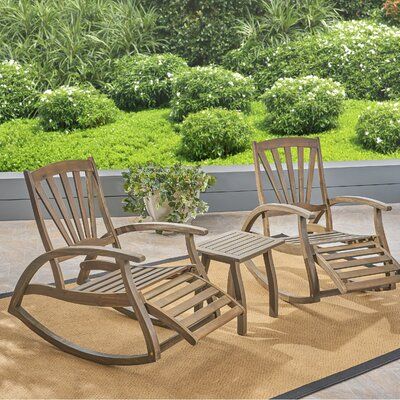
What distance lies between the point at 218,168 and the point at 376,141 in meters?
1.81

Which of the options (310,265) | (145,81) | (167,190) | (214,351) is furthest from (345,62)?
(214,351)

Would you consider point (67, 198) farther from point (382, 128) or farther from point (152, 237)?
point (382, 128)

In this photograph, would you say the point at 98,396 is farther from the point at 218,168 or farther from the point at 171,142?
the point at 171,142

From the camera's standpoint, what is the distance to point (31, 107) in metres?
9.65

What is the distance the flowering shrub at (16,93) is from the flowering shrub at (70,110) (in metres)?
0.50

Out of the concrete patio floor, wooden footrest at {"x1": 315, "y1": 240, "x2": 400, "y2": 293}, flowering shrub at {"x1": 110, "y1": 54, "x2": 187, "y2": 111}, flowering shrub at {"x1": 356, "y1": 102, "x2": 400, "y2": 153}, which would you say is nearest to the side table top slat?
wooden footrest at {"x1": 315, "y1": 240, "x2": 400, "y2": 293}

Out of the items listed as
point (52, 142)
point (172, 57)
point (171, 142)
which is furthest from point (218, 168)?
point (172, 57)

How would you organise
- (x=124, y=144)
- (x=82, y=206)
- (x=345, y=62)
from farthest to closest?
(x=345, y=62)
(x=124, y=144)
(x=82, y=206)

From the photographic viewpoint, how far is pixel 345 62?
10062mm

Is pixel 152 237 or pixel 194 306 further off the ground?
pixel 194 306

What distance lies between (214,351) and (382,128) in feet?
15.3

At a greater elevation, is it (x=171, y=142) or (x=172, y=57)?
(x=172, y=57)

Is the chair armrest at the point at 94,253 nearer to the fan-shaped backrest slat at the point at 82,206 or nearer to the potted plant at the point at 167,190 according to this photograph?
the fan-shaped backrest slat at the point at 82,206

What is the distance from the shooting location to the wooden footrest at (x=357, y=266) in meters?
4.75
